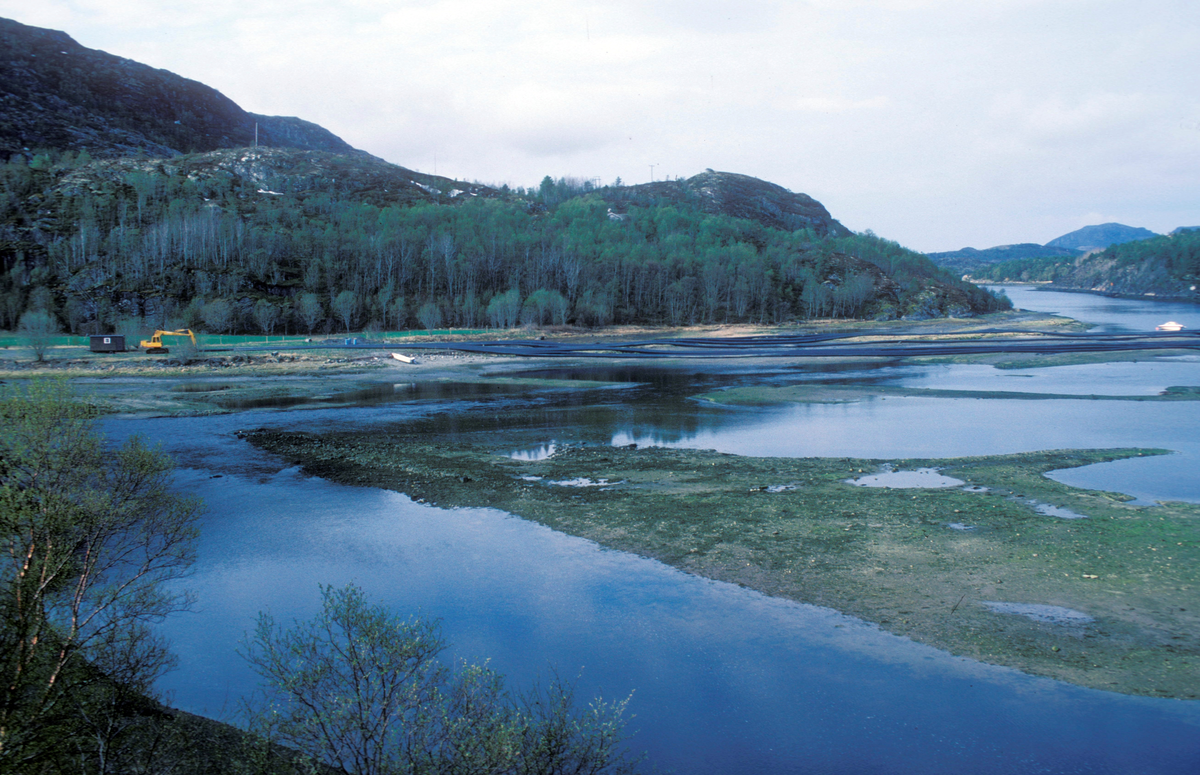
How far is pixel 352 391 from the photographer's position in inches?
1953

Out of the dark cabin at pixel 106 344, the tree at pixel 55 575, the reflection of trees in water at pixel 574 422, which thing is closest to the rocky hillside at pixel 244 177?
the dark cabin at pixel 106 344

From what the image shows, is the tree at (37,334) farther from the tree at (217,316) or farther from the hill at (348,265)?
the tree at (217,316)

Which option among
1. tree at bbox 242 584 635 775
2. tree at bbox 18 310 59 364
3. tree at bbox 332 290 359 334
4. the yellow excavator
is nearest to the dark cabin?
the yellow excavator

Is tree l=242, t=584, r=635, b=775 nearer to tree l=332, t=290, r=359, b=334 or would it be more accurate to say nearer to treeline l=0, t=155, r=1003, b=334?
treeline l=0, t=155, r=1003, b=334

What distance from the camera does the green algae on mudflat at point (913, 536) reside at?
37.3 ft

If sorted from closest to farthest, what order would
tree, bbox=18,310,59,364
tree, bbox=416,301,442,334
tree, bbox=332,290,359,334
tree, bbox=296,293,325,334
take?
tree, bbox=18,310,59,364 → tree, bbox=296,293,325,334 → tree, bbox=416,301,442,334 → tree, bbox=332,290,359,334

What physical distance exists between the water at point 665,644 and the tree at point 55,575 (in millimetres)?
1964

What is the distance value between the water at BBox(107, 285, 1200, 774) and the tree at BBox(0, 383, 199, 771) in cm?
196

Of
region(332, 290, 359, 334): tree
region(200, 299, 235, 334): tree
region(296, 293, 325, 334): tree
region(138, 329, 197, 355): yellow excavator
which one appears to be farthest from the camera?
region(332, 290, 359, 334): tree

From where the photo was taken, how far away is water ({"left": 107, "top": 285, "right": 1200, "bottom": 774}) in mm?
9102

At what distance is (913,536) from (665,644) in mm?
7282

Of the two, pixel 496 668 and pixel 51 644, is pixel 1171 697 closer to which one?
pixel 496 668

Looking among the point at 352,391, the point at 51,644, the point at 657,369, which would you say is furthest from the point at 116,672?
the point at 657,369

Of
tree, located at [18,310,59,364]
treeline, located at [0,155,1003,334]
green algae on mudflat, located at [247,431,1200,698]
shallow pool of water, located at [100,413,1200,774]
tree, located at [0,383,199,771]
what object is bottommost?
shallow pool of water, located at [100,413,1200,774]
